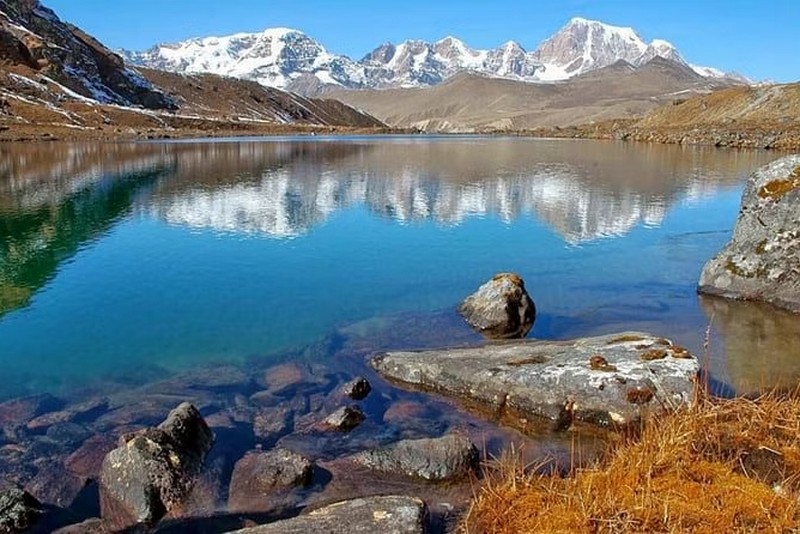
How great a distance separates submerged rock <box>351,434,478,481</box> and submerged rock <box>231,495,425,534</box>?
5.89ft

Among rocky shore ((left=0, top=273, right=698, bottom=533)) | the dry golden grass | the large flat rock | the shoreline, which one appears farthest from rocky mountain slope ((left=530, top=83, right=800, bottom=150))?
the dry golden grass

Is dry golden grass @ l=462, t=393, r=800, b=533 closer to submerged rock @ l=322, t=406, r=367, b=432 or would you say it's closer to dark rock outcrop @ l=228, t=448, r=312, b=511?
dark rock outcrop @ l=228, t=448, r=312, b=511

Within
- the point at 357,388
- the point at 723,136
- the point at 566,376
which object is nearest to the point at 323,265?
the point at 357,388

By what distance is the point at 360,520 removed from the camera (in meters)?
9.06

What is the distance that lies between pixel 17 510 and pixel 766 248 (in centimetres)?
2107

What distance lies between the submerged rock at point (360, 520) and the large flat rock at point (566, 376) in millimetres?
4785

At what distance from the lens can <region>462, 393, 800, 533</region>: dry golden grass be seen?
8008 millimetres

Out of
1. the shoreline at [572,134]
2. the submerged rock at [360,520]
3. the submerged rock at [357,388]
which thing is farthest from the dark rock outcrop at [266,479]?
the shoreline at [572,134]

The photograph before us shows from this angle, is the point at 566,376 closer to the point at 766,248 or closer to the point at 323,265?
the point at 766,248

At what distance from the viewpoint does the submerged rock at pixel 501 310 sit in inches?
738

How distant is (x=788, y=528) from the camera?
7.65 metres

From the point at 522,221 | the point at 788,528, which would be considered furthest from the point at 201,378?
the point at 522,221

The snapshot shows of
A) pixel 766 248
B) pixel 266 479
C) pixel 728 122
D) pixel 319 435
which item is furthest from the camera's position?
pixel 728 122

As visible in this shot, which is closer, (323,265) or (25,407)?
(25,407)
